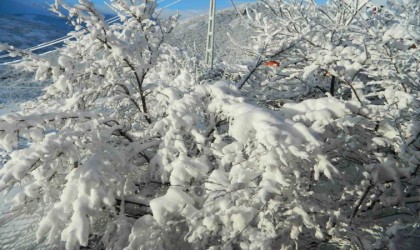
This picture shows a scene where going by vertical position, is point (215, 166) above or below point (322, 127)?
below

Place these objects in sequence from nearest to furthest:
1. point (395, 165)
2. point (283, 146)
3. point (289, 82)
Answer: point (283, 146)
point (395, 165)
point (289, 82)

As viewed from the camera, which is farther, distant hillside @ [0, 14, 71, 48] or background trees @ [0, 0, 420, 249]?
distant hillside @ [0, 14, 71, 48]

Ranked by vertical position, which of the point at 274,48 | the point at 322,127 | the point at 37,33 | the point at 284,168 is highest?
the point at 274,48

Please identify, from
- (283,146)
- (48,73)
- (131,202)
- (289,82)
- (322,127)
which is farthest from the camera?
(289,82)

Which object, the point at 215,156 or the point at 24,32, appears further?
the point at 24,32

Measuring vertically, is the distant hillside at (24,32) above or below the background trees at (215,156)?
below

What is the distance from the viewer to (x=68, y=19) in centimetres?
250

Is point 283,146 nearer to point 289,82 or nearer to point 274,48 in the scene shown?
point 274,48

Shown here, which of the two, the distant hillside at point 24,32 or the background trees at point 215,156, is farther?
the distant hillside at point 24,32

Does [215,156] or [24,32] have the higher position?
[215,156]

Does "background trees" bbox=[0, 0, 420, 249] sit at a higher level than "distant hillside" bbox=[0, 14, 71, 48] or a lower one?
higher

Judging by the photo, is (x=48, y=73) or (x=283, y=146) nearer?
(x=283, y=146)

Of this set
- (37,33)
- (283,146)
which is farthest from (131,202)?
(37,33)

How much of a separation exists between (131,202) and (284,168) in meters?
1.33
